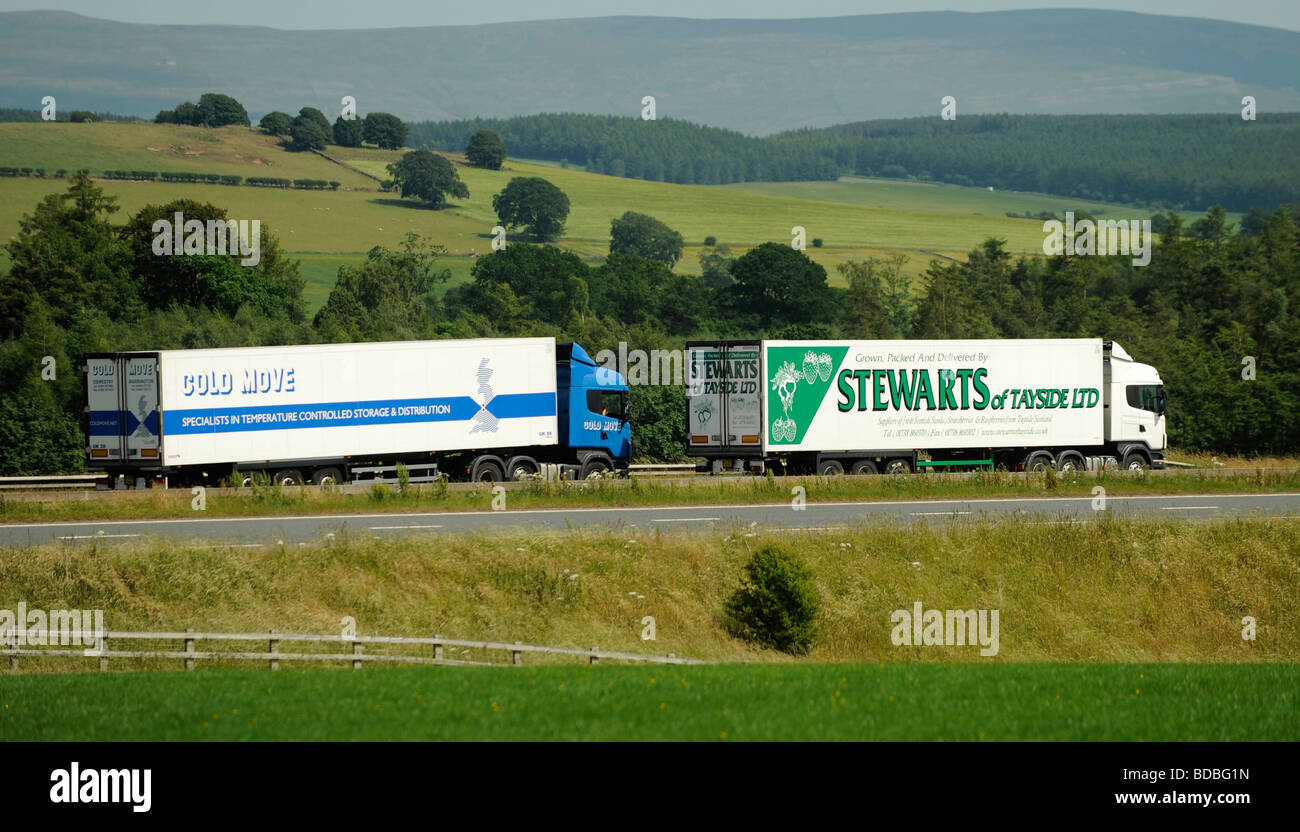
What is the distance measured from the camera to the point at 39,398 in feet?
173

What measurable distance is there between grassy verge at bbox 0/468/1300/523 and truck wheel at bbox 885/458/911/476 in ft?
7.03

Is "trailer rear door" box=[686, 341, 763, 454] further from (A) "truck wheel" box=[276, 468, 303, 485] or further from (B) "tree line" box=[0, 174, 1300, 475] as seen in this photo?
→ (B) "tree line" box=[0, 174, 1300, 475]

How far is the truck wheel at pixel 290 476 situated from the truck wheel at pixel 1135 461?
24890 millimetres

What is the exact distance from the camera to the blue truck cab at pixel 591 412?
4044 centimetres

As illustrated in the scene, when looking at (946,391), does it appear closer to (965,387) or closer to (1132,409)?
(965,387)

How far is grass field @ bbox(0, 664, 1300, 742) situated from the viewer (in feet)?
44.2

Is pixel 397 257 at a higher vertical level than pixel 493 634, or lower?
higher

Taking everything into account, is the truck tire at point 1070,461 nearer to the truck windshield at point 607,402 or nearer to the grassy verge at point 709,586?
the grassy verge at point 709,586

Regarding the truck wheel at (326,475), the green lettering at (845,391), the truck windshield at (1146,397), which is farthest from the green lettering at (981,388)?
the truck wheel at (326,475)

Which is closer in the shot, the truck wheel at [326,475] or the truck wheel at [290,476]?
the truck wheel at [290,476]

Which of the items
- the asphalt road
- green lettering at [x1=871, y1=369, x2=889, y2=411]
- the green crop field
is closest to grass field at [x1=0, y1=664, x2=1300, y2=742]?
the asphalt road
